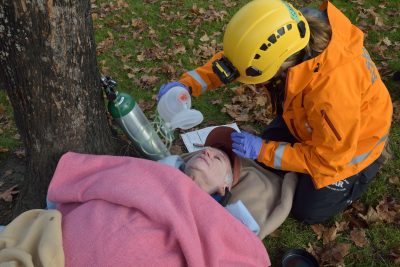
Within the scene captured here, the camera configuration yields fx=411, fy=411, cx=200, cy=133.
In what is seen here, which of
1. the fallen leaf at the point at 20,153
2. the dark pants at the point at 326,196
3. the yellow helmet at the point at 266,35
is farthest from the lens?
the fallen leaf at the point at 20,153

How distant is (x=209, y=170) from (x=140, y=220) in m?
0.82

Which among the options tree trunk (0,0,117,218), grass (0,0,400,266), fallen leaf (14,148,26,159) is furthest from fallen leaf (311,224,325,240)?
fallen leaf (14,148,26,159)

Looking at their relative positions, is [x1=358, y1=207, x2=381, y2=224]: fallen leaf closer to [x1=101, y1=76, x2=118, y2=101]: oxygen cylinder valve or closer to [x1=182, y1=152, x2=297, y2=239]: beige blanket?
[x1=182, y1=152, x2=297, y2=239]: beige blanket

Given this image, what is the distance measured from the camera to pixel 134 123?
3389 mm

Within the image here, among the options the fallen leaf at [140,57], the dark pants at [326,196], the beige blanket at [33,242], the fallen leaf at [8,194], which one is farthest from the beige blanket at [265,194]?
the fallen leaf at [140,57]

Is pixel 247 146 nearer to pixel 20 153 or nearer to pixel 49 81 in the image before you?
pixel 49 81

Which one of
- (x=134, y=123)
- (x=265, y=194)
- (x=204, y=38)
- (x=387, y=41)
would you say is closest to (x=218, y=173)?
(x=265, y=194)

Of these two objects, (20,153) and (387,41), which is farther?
(387,41)

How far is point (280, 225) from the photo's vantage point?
11.4ft

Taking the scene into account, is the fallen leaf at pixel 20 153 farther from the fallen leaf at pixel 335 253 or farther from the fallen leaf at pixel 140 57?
the fallen leaf at pixel 335 253

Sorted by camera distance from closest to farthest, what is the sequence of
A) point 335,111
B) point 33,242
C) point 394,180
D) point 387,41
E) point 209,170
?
point 33,242 → point 335,111 → point 209,170 → point 394,180 → point 387,41

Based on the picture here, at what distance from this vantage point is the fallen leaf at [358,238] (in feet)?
11.0

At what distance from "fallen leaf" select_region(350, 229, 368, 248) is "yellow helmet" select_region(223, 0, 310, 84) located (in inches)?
63.4

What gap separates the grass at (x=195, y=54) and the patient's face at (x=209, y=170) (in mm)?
752
